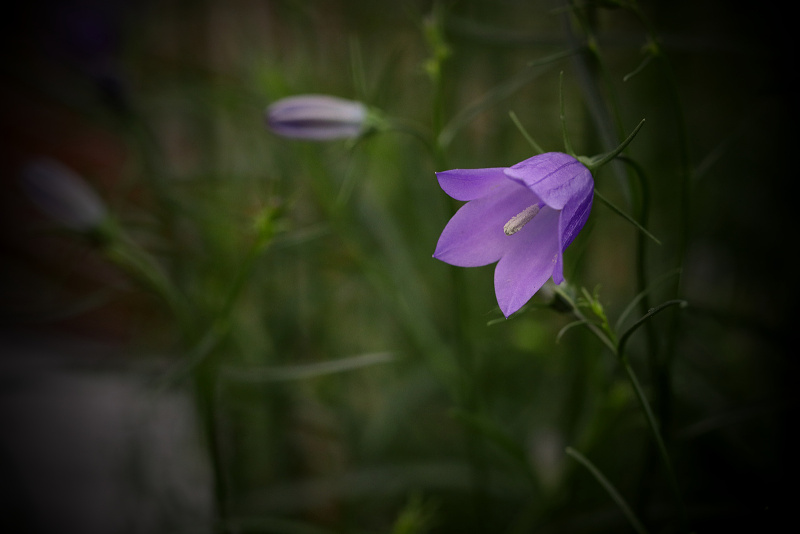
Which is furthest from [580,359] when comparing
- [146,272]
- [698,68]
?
[698,68]

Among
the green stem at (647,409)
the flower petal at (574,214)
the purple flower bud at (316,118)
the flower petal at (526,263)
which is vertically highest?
the purple flower bud at (316,118)

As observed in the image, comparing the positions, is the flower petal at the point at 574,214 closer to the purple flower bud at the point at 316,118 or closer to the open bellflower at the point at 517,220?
the open bellflower at the point at 517,220

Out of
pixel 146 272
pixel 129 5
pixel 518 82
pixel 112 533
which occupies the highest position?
pixel 129 5

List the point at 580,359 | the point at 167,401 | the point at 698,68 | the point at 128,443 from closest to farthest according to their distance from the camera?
1. the point at 580,359
2. the point at 128,443
3. the point at 167,401
4. the point at 698,68

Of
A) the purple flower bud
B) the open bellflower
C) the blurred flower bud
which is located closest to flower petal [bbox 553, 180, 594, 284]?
the open bellflower

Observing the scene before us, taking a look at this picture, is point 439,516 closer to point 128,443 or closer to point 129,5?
point 128,443

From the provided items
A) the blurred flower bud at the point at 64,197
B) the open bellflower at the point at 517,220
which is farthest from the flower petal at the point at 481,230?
the blurred flower bud at the point at 64,197
